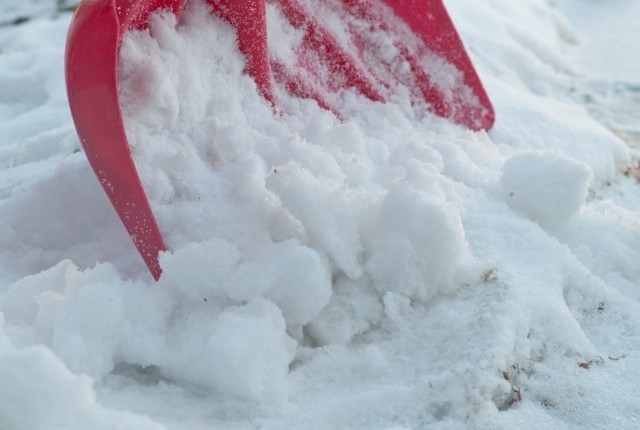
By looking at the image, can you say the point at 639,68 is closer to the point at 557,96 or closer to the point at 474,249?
the point at 557,96

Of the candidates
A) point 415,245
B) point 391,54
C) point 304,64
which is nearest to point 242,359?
point 415,245

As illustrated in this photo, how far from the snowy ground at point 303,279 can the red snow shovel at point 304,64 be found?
0.04 metres

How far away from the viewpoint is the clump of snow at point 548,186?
3.84 feet

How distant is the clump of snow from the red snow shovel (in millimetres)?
367

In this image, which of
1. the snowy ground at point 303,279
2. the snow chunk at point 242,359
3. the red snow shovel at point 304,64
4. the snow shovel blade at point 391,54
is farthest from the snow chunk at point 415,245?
the snow shovel blade at point 391,54

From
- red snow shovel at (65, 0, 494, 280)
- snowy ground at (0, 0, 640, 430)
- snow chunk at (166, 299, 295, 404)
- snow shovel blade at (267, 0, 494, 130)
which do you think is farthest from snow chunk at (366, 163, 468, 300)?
snow shovel blade at (267, 0, 494, 130)

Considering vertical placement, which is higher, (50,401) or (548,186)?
(548,186)

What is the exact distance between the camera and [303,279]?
94cm

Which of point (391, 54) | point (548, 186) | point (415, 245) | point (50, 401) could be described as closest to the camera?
point (50, 401)

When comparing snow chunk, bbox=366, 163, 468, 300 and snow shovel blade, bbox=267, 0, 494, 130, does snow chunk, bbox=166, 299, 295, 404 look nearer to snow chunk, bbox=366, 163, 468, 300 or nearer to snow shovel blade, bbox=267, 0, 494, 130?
snow chunk, bbox=366, 163, 468, 300

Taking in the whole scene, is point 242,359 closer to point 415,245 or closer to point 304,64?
point 415,245

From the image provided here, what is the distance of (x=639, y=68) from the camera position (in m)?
2.74

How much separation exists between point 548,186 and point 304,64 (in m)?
0.56

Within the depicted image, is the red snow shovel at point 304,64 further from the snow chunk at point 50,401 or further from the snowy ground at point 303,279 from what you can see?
the snow chunk at point 50,401
